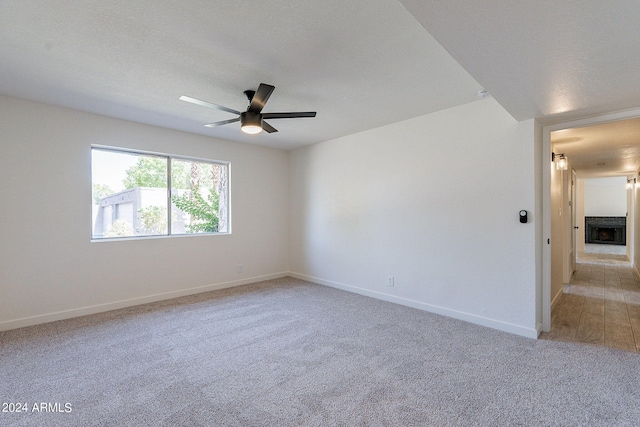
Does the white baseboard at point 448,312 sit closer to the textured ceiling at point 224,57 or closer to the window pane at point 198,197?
the window pane at point 198,197

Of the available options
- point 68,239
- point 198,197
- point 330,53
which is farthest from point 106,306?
point 330,53

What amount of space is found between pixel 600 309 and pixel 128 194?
6.43 metres

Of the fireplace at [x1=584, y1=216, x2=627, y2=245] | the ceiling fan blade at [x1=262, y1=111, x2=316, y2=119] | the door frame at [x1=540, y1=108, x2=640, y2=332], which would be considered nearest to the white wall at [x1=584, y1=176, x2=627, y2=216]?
the fireplace at [x1=584, y1=216, x2=627, y2=245]

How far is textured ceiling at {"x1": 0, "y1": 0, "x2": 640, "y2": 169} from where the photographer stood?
1548mm

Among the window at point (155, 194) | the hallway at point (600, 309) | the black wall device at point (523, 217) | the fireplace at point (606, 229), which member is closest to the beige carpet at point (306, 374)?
the hallway at point (600, 309)

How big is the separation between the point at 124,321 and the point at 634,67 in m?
5.09

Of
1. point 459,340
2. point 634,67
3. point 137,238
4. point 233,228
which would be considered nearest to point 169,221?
point 137,238

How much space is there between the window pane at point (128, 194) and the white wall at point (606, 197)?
13.6 meters

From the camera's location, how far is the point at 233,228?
5160 mm

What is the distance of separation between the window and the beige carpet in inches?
Result: 52.4

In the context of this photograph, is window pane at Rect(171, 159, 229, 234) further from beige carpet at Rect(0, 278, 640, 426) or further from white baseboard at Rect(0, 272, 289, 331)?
beige carpet at Rect(0, 278, 640, 426)

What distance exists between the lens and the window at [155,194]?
3.98 metres

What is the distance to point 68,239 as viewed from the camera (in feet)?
11.9

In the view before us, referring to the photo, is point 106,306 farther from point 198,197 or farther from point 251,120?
point 251,120
